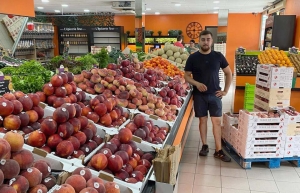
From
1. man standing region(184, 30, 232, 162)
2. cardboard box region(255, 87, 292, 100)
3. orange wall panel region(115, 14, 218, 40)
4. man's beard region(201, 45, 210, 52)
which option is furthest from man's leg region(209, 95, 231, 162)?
orange wall panel region(115, 14, 218, 40)

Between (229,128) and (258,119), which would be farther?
(229,128)

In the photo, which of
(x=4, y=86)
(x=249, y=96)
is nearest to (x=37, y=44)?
(x=249, y=96)

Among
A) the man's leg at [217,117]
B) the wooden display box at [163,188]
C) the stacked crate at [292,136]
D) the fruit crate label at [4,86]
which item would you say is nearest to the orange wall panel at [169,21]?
the man's leg at [217,117]

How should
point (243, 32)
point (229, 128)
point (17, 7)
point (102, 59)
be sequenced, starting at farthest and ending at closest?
point (243, 32) → point (17, 7) → point (102, 59) → point (229, 128)

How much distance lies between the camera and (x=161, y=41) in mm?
16688

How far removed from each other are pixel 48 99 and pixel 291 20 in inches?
307

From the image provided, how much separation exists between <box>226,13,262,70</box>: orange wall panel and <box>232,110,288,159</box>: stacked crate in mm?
12886

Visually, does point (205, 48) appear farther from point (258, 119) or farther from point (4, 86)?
point (4, 86)

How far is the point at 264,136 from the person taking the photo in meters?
3.81

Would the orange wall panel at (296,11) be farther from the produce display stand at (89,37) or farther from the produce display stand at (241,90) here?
the produce display stand at (89,37)

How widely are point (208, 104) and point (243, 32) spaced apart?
13.6m

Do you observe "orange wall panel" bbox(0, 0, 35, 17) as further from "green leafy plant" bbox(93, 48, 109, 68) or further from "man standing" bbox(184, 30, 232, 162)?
"man standing" bbox(184, 30, 232, 162)

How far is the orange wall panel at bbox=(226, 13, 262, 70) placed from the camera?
16.2 meters

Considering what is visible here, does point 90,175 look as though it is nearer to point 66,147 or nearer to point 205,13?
point 66,147
